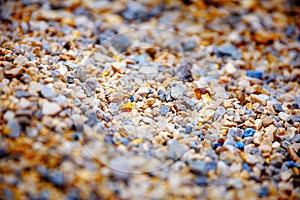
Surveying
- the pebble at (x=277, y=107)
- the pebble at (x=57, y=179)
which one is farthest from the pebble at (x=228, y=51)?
the pebble at (x=57, y=179)

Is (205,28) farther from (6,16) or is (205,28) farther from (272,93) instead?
(6,16)

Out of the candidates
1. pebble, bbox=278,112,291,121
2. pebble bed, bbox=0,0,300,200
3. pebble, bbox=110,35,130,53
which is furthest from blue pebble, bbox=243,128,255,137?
pebble, bbox=110,35,130,53

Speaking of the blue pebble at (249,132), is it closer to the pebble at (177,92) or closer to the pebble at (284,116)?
the pebble at (284,116)

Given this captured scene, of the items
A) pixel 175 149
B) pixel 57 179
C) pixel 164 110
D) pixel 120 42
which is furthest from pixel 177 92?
pixel 57 179

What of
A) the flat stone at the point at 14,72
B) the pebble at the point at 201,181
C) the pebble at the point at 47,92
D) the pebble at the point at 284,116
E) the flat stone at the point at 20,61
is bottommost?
the pebble at the point at 201,181

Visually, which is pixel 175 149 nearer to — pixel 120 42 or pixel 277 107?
pixel 277 107

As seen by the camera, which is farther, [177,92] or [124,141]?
[177,92]

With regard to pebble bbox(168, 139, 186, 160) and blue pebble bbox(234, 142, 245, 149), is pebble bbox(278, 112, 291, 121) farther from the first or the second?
pebble bbox(168, 139, 186, 160)
